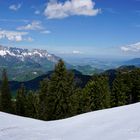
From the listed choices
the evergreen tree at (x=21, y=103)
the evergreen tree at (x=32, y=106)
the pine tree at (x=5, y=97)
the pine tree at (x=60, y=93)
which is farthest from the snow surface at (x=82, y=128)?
the evergreen tree at (x=21, y=103)

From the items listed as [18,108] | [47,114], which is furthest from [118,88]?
[18,108]

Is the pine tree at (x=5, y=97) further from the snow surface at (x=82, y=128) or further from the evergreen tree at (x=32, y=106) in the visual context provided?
the snow surface at (x=82, y=128)

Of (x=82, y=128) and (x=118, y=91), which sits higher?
(x=82, y=128)

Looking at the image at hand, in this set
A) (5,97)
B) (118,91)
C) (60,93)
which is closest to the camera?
(60,93)

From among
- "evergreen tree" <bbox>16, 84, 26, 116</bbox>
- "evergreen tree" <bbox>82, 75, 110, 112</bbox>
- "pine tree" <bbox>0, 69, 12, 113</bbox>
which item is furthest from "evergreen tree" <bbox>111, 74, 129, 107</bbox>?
"pine tree" <bbox>0, 69, 12, 113</bbox>

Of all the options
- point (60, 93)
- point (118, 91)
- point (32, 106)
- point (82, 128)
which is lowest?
point (32, 106)

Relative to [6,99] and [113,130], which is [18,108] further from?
[113,130]

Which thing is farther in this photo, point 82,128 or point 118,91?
point 118,91

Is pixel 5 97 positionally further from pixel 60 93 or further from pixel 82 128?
pixel 82 128

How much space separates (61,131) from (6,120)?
3371 millimetres

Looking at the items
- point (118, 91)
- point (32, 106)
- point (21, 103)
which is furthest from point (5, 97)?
point (118, 91)

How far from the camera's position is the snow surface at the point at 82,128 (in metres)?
9.79

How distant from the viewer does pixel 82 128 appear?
1164 cm

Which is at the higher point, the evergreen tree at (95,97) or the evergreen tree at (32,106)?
the evergreen tree at (95,97)
